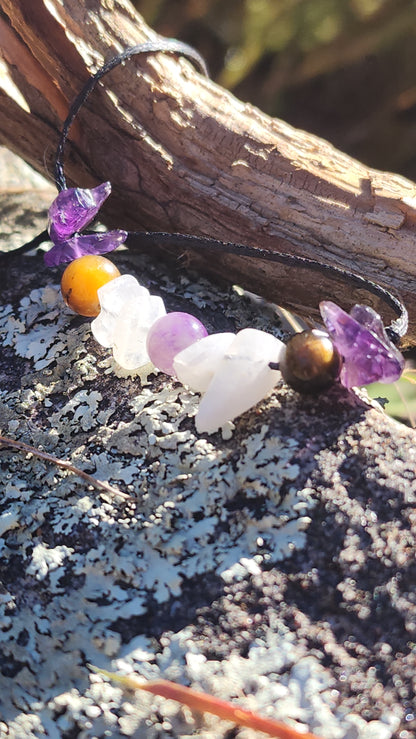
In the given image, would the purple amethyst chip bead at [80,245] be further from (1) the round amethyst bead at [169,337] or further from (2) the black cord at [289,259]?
(1) the round amethyst bead at [169,337]

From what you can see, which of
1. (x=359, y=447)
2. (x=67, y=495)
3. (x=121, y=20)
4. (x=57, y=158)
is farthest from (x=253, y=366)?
(x=121, y=20)

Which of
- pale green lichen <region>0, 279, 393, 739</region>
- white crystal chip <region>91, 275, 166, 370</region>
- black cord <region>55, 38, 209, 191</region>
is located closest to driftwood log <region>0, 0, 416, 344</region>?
black cord <region>55, 38, 209, 191</region>

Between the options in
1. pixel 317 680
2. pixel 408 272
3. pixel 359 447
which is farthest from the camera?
pixel 408 272

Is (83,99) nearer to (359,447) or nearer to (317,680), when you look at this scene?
(359,447)

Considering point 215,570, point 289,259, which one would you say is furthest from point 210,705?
point 289,259

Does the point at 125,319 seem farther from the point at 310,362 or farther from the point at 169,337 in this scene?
the point at 310,362

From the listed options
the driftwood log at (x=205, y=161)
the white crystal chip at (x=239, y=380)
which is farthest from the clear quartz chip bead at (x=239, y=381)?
the driftwood log at (x=205, y=161)
